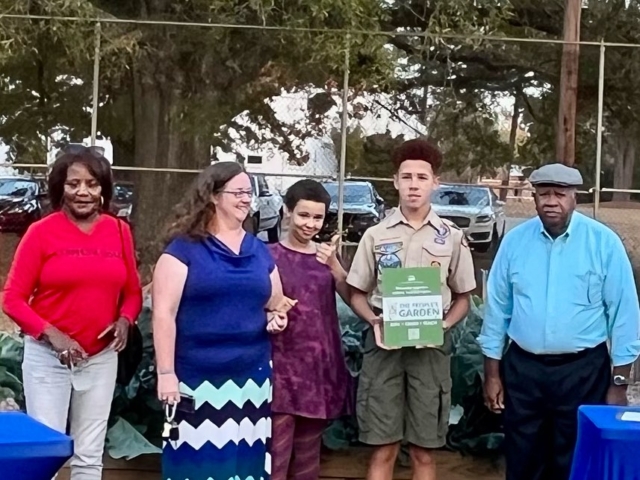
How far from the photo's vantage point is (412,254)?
4406mm

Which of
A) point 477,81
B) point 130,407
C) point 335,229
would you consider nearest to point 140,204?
point 335,229

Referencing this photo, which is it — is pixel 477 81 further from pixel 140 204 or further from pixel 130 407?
pixel 130 407

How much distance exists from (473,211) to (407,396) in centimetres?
680

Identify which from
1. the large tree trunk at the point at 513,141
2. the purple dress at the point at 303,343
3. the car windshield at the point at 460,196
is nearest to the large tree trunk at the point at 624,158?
the large tree trunk at the point at 513,141

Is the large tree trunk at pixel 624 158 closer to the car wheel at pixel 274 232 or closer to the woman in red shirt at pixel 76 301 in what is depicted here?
the car wheel at pixel 274 232

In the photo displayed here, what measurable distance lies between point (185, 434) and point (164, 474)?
0.21 m

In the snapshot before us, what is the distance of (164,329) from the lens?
404cm

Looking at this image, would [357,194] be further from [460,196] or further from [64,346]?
[64,346]

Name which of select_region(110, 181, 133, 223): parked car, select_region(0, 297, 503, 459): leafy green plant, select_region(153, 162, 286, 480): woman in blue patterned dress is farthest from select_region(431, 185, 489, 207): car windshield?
select_region(153, 162, 286, 480): woman in blue patterned dress

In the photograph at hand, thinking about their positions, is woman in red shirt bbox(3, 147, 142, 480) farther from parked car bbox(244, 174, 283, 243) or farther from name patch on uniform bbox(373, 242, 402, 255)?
parked car bbox(244, 174, 283, 243)

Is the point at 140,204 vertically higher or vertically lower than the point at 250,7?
lower

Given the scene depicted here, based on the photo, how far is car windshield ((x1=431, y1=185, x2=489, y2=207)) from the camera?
1111 cm

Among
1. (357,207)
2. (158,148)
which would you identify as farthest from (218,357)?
(158,148)

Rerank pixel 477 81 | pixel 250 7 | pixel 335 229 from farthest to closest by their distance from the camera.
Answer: pixel 477 81
pixel 335 229
pixel 250 7
